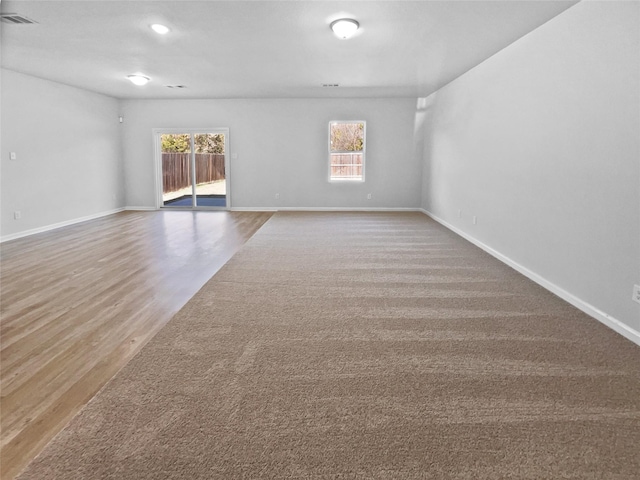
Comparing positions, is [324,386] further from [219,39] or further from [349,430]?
[219,39]

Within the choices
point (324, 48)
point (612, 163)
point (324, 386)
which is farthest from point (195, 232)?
point (612, 163)

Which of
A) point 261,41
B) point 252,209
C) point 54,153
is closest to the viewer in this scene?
point 261,41

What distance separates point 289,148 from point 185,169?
3.60 metres

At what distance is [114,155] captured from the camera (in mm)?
8633

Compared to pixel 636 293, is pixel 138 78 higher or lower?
higher

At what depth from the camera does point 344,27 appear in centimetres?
383

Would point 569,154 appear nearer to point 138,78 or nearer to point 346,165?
point 346,165

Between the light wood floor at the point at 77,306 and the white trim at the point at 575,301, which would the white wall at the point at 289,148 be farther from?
the white trim at the point at 575,301

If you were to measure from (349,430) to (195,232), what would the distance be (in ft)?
17.3

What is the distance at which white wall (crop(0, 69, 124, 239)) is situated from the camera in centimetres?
593

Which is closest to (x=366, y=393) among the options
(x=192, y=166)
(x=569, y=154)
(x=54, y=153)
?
(x=569, y=154)

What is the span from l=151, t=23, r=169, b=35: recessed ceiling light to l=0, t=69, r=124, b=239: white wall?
10.6ft

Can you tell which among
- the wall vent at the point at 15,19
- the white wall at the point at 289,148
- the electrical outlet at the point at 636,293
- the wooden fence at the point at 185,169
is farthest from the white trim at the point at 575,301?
the wooden fence at the point at 185,169

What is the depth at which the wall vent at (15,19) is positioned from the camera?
3719 mm
